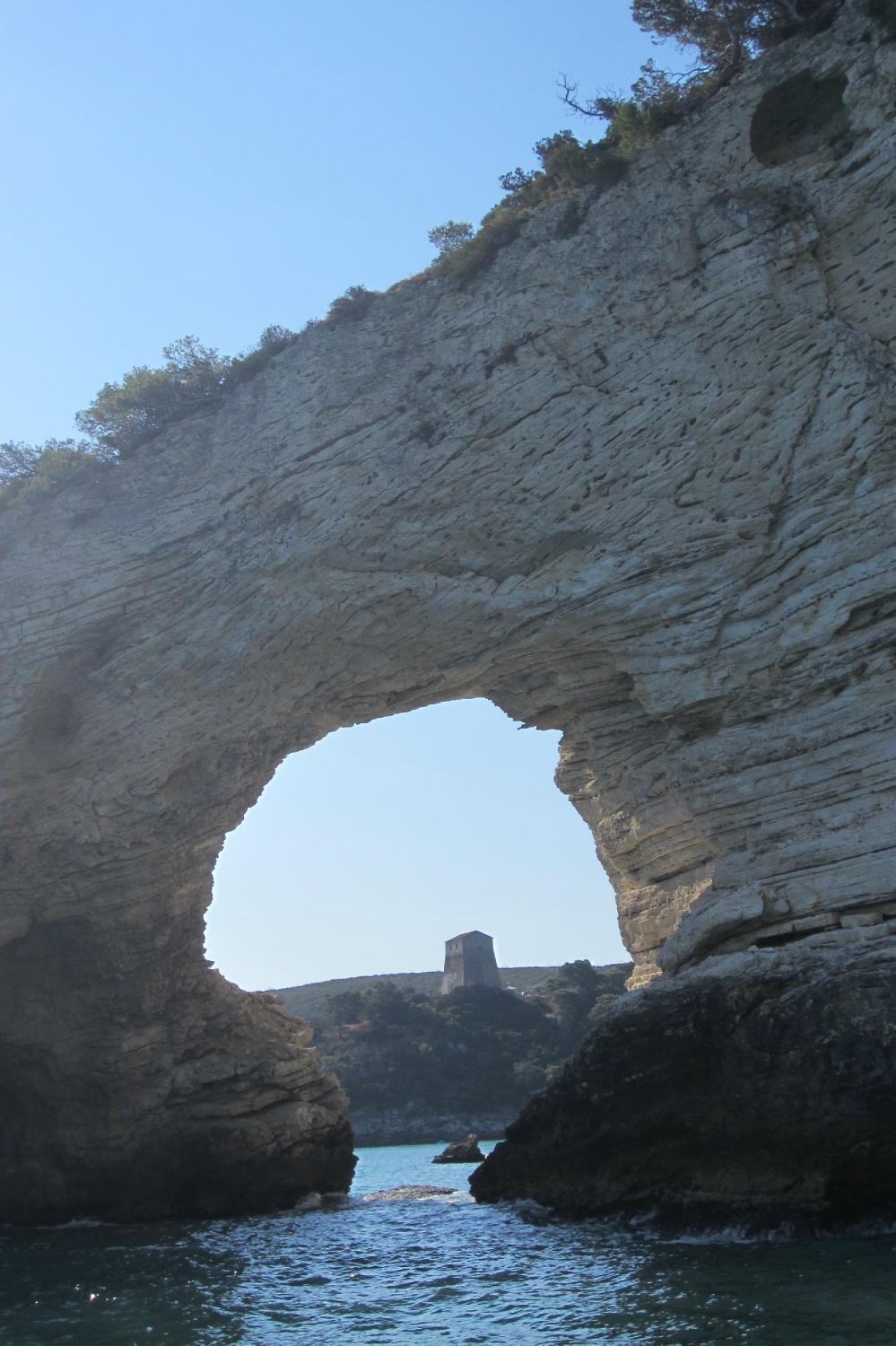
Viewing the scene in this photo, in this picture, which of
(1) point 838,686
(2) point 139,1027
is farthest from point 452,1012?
(1) point 838,686

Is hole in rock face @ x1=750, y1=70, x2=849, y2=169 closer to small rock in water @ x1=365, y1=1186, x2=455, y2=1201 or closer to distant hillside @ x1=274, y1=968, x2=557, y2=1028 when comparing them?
small rock in water @ x1=365, y1=1186, x2=455, y2=1201

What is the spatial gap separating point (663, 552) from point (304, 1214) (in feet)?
40.4

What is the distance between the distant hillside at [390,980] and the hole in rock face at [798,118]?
1873 inches

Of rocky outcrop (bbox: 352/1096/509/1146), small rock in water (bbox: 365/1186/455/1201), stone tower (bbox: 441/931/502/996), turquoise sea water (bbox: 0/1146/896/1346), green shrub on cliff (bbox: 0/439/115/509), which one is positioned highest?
green shrub on cliff (bbox: 0/439/115/509)

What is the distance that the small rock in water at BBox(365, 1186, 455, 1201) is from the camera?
19.2m

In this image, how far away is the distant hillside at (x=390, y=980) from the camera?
192 ft

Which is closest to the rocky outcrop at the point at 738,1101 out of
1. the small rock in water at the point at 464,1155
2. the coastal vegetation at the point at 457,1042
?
the small rock in water at the point at 464,1155

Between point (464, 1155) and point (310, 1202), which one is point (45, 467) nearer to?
point (310, 1202)

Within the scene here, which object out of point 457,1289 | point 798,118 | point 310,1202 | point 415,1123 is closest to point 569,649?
point 798,118

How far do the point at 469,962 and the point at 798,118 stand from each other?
146 ft

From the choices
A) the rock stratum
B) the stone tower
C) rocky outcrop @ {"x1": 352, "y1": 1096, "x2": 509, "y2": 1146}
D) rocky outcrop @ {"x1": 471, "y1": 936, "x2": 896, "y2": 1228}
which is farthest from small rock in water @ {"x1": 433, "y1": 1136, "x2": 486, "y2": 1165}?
the stone tower

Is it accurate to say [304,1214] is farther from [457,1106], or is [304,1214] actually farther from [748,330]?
[457,1106]

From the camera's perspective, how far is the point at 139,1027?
1978cm

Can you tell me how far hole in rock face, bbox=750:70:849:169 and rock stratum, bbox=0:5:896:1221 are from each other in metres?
0.05
